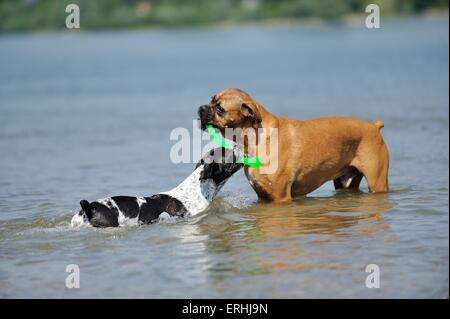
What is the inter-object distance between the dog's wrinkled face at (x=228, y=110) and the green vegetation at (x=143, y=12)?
6606 cm

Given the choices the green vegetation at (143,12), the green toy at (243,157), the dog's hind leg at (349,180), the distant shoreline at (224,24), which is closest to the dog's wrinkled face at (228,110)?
the green toy at (243,157)

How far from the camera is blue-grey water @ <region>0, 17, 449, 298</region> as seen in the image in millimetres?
7754

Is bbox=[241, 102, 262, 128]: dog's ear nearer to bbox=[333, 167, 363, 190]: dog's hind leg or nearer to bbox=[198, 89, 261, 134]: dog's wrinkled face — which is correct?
bbox=[198, 89, 261, 134]: dog's wrinkled face

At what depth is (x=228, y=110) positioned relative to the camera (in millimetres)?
9531

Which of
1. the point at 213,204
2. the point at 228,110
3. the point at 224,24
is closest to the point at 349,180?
the point at 213,204

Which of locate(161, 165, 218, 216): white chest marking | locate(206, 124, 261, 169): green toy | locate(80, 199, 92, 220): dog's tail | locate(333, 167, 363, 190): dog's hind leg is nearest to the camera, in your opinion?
locate(80, 199, 92, 220): dog's tail

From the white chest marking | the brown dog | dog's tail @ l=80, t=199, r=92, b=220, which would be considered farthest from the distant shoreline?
dog's tail @ l=80, t=199, r=92, b=220

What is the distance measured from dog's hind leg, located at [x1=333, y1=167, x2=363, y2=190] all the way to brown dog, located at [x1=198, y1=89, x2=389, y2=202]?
0.24 feet

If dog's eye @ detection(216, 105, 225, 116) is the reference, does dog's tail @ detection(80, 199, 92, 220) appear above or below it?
below

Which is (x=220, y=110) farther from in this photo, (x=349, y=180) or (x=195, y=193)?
(x=349, y=180)

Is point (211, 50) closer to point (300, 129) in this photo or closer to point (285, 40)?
point (285, 40)

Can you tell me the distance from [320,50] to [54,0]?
130ft

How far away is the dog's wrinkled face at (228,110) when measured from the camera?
31.2 feet

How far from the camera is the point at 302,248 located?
8.57 meters
